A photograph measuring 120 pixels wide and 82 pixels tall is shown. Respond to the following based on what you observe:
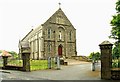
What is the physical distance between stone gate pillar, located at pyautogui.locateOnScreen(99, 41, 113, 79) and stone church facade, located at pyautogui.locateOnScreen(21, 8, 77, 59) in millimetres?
32875

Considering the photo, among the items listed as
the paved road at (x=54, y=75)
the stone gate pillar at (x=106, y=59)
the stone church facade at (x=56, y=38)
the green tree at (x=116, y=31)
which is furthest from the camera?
the stone church facade at (x=56, y=38)

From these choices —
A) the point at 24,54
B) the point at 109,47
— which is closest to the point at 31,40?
the point at 24,54

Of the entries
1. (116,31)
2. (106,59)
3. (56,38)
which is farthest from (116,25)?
(56,38)

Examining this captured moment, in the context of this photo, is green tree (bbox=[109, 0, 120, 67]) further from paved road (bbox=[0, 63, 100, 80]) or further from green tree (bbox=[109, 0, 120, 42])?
paved road (bbox=[0, 63, 100, 80])

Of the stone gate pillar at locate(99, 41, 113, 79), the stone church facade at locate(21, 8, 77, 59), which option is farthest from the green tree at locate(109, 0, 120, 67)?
the stone church facade at locate(21, 8, 77, 59)

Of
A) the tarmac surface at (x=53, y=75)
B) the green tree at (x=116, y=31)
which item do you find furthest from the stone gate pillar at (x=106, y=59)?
the green tree at (x=116, y=31)

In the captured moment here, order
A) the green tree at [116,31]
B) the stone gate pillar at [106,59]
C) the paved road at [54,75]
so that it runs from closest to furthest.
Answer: the stone gate pillar at [106,59], the paved road at [54,75], the green tree at [116,31]

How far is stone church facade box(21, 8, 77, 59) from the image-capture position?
50.1 metres

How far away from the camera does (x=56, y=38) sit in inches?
2037

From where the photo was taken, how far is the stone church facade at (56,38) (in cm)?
5009

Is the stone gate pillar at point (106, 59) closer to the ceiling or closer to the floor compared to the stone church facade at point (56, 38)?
closer to the floor

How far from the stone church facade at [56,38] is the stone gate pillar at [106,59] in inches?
1294

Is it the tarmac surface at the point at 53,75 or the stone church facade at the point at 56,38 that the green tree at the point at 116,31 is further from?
the stone church facade at the point at 56,38

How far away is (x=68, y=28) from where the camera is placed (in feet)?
177
